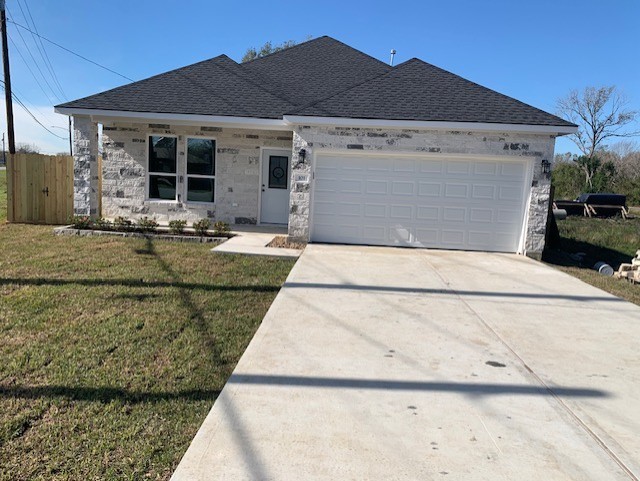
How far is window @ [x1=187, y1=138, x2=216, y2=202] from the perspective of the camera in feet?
42.1

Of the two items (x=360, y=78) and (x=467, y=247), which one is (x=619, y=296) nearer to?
(x=467, y=247)

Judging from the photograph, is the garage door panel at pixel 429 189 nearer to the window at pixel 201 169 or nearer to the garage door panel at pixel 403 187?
the garage door panel at pixel 403 187

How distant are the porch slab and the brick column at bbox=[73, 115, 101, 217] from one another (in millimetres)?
3772

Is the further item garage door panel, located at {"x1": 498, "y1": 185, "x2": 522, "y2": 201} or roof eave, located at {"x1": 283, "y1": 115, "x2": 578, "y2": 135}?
garage door panel, located at {"x1": 498, "y1": 185, "x2": 522, "y2": 201}

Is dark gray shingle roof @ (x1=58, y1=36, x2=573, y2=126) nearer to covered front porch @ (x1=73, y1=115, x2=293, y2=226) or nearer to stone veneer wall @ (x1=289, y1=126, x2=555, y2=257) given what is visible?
stone veneer wall @ (x1=289, y1=126, x2=555, y2=257)

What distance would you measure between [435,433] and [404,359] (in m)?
1.20

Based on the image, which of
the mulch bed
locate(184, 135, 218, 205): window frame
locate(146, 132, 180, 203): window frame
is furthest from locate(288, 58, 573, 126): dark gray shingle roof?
locate(146, 132, 180, 203): window frame

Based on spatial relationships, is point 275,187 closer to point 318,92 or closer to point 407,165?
point 318,92

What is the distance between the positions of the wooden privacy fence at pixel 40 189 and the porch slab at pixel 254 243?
450cm

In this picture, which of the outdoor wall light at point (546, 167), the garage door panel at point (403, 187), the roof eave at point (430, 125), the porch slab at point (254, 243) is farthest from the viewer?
the garage door panel at point (403, 187)

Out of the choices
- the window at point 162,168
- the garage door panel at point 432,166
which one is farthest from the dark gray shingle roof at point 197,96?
the garage door panel at point 432,166

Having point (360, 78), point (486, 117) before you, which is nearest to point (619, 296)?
point (486, 117)

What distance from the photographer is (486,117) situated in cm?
996

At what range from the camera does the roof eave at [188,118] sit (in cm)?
1137
